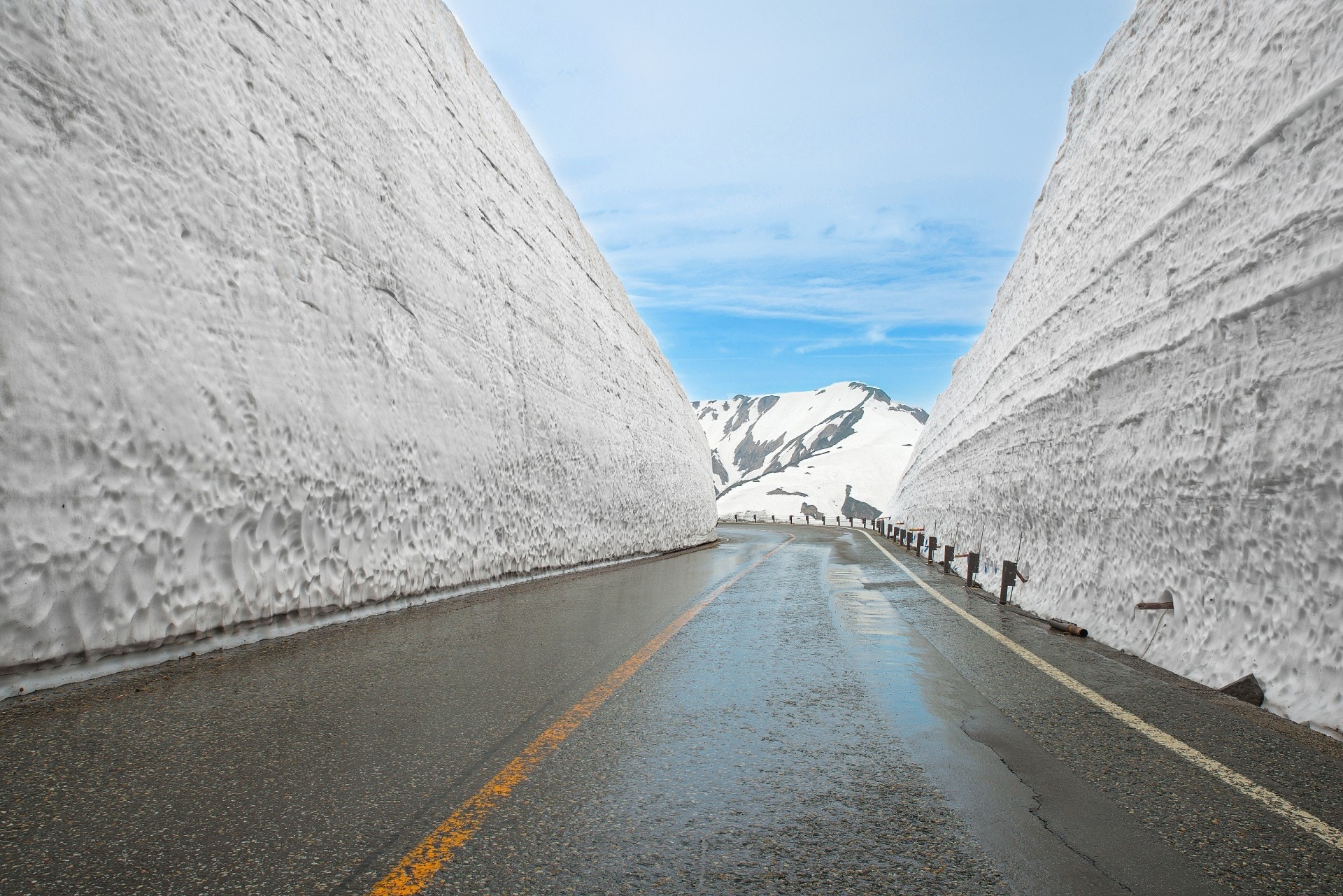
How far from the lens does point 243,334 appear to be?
6.73 metres

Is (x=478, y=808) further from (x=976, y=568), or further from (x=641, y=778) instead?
(x=976, y=568)

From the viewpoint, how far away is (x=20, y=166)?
480 cm

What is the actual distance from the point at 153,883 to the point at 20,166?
4.78 metres

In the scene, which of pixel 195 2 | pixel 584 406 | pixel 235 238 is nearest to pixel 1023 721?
pixel 235 238

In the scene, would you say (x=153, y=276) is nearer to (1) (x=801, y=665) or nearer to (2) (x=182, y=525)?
(2) (x=182, y=525)

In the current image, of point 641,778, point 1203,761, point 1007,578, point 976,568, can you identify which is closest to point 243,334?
point 641,778

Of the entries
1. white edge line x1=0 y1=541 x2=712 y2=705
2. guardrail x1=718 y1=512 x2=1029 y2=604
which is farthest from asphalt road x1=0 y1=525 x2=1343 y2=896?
guardrail x1=718 y1=512 x2=1029 y2=604

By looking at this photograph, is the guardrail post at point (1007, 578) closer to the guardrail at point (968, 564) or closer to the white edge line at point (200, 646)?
the guardrail at point (968, 564)

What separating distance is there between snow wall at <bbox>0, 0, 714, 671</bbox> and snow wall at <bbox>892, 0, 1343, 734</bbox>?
736cm

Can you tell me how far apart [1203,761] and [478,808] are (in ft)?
11.0

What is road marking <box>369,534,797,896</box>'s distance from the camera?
2252mm

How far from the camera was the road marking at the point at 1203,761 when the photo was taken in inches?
113

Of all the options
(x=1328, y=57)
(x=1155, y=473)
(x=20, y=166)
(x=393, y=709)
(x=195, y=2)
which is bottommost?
(x=393, y=709)

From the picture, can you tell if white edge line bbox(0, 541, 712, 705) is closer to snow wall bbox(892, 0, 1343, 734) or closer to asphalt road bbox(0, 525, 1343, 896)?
asphalt road bbox(0, 525, 1343, 896)
